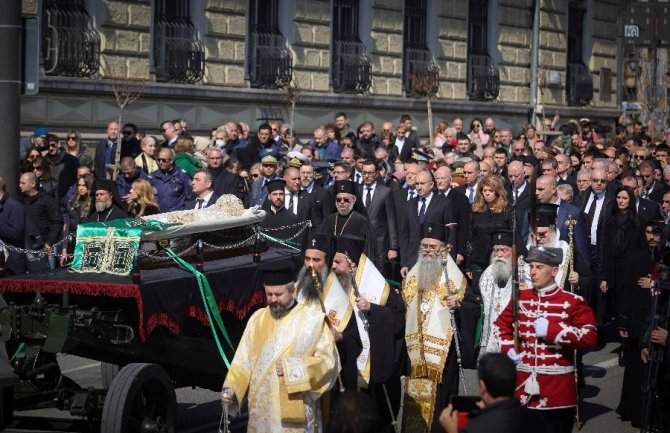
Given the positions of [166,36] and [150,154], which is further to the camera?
[166,36]

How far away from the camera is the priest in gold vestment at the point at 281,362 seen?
8852 millimetres

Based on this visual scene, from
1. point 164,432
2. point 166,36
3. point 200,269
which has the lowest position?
point 164,432

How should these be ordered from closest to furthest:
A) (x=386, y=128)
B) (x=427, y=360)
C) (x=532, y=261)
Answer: (x=532, y=261) < (x=427, y=360) < (x=386, y=128)

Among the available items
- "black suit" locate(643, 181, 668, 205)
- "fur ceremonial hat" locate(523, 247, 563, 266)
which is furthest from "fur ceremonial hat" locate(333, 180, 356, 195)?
"black suit" locate(643, 181, 668, 205)

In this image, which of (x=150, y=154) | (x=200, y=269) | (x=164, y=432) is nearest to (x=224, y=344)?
(x=200, y=269)

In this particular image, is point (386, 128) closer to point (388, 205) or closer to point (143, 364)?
point (388, 205)

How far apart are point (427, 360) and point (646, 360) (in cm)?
163

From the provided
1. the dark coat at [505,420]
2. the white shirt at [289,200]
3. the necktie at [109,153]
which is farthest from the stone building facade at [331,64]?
the dark coat at [505,420]

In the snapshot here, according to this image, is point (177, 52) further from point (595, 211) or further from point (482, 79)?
point (482, 79)

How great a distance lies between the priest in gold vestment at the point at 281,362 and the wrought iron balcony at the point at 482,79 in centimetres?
2411

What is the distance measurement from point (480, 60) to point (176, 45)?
10.3 meters

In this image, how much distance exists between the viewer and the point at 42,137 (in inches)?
727

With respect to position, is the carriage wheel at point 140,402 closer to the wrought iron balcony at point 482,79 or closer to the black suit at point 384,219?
the black suit at point 384,219

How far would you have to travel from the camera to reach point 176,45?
2447cm
